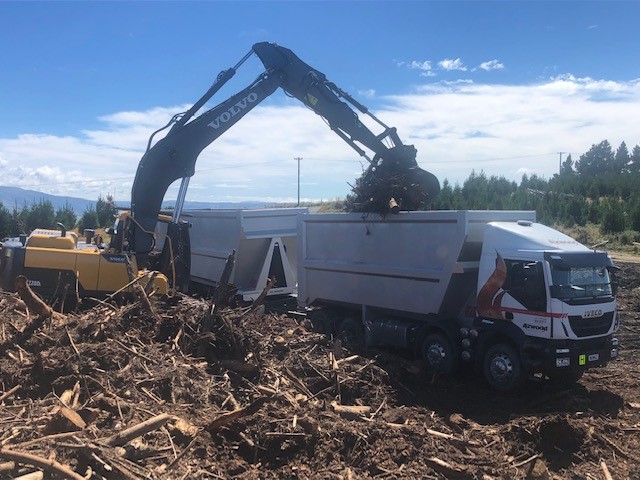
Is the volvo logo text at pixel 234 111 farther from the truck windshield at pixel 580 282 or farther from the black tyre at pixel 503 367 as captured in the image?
the truck windshield at pixel 580 282

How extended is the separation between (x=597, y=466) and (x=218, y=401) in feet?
13.0

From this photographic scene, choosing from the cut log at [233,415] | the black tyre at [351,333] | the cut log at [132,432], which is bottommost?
the black tyre at [351,333]

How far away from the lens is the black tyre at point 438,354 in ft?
29.8

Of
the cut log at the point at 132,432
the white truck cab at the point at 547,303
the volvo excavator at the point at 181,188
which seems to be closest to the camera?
the cut log at the point at 132,432

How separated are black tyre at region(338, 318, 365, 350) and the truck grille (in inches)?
163

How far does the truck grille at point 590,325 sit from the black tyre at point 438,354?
1.84m

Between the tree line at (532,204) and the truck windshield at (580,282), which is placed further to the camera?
the tree line at (532,204)

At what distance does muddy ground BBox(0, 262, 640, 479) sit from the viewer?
4.84 meters

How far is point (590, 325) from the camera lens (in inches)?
318

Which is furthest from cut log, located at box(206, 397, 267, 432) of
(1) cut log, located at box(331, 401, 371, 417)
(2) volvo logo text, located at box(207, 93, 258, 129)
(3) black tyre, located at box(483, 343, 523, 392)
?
(2) volvo logo text, located at box(207, 93, 258, 129)

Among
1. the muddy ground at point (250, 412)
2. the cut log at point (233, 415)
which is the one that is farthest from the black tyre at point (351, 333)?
the cut log at point (233, 415)

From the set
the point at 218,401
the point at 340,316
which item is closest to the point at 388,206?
the point at 340,316

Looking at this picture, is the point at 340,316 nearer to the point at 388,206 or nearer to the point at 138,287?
the point at 388,206

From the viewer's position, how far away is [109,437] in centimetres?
465
